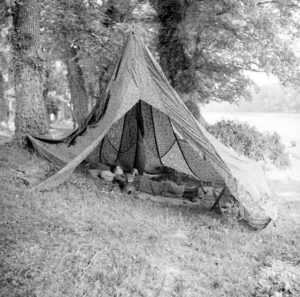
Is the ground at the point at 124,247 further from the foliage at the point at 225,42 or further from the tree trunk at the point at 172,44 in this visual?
the tree trunk at the point at 172,44

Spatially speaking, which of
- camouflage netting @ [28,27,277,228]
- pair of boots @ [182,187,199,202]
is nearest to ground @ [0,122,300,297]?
camouflage netting @ [28,27,277,228]

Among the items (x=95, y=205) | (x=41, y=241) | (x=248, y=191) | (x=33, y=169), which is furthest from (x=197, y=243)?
(x=33, y=169)

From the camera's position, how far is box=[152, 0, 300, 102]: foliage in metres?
8.11

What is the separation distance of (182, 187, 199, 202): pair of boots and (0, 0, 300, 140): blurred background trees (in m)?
3.18

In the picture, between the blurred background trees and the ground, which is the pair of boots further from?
the blurred background trees

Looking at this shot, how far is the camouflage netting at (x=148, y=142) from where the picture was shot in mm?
5520

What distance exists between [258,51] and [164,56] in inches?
108

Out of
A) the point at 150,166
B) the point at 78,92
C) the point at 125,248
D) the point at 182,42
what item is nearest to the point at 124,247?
the point at 125,248

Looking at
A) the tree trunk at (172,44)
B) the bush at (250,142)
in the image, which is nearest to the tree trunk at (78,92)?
the tree trunk at (172,44)

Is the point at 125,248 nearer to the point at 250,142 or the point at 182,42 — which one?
the point at 182,42

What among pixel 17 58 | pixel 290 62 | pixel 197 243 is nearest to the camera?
pixel 197 243

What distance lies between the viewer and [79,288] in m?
3.35

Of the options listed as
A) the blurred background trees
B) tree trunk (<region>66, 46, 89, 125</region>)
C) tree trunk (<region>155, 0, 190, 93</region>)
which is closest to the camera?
the blurred background trees

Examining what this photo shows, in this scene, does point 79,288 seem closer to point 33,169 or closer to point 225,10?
point 33,169
